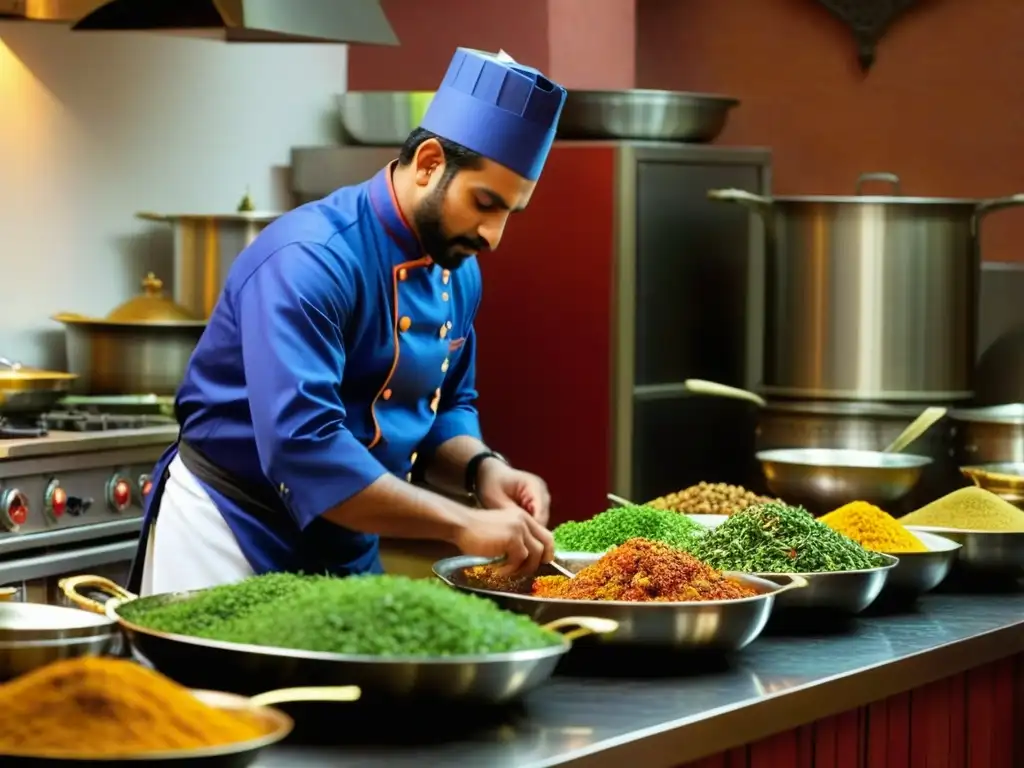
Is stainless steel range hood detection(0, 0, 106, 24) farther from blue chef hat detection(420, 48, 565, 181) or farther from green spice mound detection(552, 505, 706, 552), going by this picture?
green spice mound detection(552, 505, 706, 552)

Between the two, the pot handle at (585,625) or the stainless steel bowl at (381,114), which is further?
the stainless steel bowl at (381,114)

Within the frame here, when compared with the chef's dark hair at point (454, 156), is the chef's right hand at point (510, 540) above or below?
below

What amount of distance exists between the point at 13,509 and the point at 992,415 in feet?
6.88

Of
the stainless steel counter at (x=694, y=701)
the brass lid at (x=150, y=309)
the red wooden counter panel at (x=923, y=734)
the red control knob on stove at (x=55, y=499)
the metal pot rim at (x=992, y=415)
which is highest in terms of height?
the brass lid at (x=150, y=309)

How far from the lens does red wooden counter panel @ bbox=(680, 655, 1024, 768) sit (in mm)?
2117

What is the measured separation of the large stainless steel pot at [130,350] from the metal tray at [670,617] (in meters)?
2.08

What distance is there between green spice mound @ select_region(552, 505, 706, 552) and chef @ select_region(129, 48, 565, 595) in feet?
0.22

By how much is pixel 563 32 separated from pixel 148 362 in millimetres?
1563

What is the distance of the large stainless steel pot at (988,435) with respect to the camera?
12.8 feet

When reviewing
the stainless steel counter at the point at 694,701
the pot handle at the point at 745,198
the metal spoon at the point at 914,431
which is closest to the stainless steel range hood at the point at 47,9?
the pot handle at the point at 745,198

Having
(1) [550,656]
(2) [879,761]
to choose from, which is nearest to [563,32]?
(2) [879,761]

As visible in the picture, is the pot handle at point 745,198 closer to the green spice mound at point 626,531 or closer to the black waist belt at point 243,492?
the green spice mound at point 626,531

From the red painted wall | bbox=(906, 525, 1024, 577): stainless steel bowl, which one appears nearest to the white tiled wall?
the red painted wall

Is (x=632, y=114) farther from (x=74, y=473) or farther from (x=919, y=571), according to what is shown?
(x=919, y=571)
